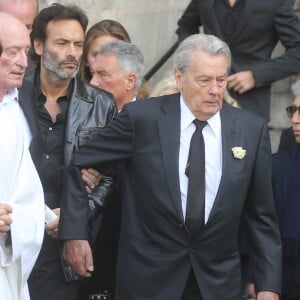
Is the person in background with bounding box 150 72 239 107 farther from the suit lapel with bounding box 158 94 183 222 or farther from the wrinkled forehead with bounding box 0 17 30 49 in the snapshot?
the wrinkled forehead with bounding box 0 17 30 49

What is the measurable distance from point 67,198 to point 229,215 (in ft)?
2.76

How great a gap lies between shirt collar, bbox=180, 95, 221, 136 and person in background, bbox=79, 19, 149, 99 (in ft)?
5.48

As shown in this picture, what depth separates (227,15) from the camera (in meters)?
8.02

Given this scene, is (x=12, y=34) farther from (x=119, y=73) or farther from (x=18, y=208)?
(x=119, y=73)

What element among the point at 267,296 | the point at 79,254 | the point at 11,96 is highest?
the point at 11,96

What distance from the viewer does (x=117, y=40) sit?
7309mm

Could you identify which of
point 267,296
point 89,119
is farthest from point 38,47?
point 267,296

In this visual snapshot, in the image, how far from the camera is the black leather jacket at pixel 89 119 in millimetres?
6031

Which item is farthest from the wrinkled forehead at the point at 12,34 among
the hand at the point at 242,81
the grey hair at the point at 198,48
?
the hand at the point at 242,81

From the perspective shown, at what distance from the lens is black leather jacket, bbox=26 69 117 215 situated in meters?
6.03

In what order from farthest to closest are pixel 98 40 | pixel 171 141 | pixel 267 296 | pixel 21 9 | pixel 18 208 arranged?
pixel 98 40
pixel 21 9
pixel 267 296
pixel 171 141
pixel 18 208

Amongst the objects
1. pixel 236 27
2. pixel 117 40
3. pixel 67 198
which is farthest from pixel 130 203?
pixel 236 27

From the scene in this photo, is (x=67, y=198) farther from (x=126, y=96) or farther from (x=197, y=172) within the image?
(x=126, y=96)

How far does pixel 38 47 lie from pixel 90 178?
41.1 inches
